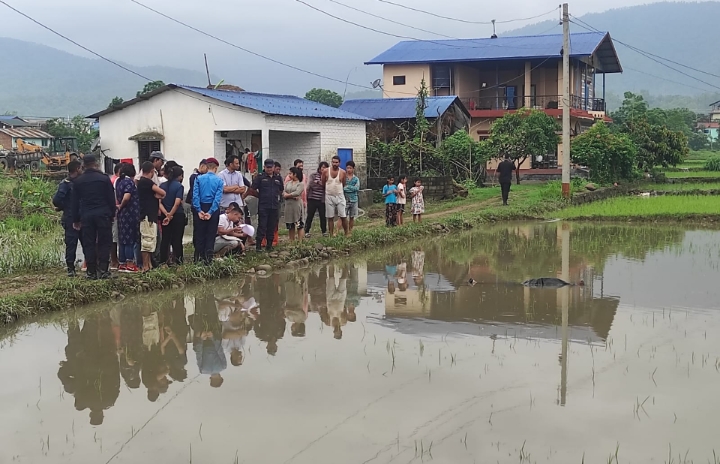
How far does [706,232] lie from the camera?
15.2 m

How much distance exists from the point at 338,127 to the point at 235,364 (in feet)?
50.3

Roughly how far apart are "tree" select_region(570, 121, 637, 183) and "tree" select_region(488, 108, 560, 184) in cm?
92

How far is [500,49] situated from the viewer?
1448 inches

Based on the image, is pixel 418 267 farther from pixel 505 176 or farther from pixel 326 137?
pixel 326 137

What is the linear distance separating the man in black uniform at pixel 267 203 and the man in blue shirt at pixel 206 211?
1.24 meters

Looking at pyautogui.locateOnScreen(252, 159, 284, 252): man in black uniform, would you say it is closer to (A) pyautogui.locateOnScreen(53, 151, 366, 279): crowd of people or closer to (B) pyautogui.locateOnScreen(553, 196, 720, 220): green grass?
(A) pyautogui.locateOnScreen(53, 151, 366, 279): crowd of people

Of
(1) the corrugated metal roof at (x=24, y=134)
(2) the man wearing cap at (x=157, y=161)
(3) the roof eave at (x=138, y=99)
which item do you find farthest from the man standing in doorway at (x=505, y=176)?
(1) the corrugated metal roof at (x=24, y=134)

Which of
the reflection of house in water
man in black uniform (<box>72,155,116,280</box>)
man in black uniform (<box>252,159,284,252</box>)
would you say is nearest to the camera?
the reflection of house in water

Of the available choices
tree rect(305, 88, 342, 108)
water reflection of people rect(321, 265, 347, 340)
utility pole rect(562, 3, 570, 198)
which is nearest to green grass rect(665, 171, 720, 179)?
utility pole rect(562, 3, 570, 198)

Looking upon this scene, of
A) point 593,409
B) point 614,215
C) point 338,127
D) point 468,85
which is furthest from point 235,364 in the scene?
point 468,85

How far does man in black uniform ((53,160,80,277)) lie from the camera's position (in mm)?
9375

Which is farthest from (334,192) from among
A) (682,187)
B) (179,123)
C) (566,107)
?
(682,187)

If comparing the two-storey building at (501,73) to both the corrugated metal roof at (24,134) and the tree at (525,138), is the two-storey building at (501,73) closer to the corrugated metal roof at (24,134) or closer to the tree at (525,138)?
the tree at (525,138)

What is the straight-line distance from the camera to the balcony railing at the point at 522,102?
35.2 metres
